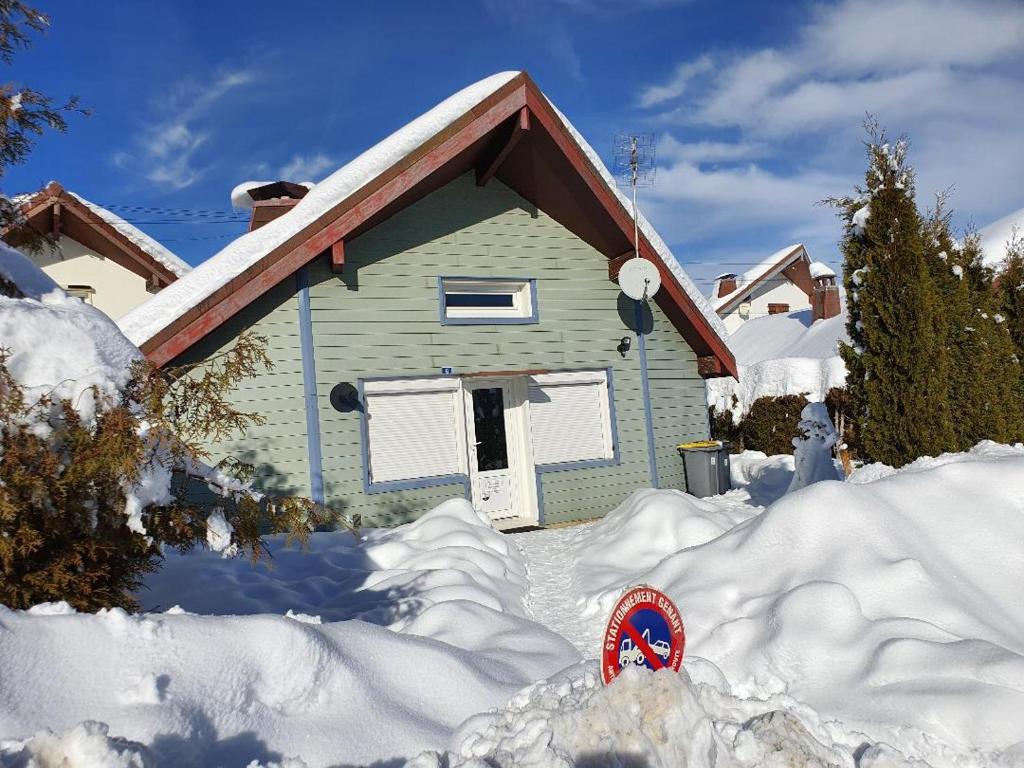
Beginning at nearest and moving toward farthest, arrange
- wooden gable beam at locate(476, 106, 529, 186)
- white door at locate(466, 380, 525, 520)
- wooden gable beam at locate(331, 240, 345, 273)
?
wooden gable beam at locate(331, 240, 345, 273), wooden gable beam at locate(476, 106, 529, 186), white door at locate(466, 380, 525, 520)

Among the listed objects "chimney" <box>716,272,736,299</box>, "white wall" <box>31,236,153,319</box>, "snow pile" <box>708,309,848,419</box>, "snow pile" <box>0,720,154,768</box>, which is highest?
"chimney" <box>716,272,736,299</box>

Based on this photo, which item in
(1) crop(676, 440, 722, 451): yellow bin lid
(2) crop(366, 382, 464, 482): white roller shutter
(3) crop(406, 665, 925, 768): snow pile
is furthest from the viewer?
(1) crop(676, 440, 722, 451): yellow bin lid

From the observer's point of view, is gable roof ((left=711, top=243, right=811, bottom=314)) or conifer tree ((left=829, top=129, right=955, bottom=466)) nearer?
conifer tree ((left=829, top=129, right=955, bottom=466))

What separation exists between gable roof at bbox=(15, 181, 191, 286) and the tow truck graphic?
12384 mm

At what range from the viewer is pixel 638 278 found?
9.33 meters

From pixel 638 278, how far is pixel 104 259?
33.4 ft

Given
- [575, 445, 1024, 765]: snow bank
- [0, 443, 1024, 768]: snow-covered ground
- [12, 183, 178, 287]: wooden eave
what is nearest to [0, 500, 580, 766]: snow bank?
[0, 443, 1024, 768]: snow-covered ground

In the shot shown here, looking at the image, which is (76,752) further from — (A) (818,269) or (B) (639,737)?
(A) (818,269)

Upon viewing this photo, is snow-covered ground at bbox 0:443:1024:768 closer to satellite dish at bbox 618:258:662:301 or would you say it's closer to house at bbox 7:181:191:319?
satellite dish at bbox 618:258:662:301

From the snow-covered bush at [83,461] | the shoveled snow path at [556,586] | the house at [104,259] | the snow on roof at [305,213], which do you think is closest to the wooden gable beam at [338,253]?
the snow on roof at [305,213]

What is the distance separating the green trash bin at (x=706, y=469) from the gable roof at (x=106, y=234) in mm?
10197

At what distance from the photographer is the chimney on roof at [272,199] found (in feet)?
41.7

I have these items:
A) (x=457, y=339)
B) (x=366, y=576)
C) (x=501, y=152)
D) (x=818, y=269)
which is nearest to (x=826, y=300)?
(x=818, y=269)

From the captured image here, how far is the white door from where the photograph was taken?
914cm
